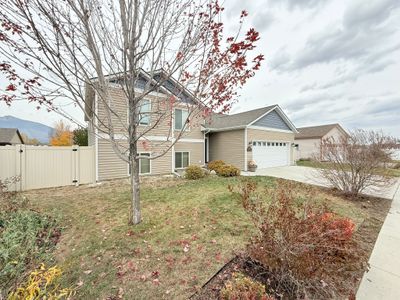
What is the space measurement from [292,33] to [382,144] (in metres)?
5.29

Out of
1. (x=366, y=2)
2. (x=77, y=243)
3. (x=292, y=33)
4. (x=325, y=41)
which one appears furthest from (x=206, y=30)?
(x=325, y=41)

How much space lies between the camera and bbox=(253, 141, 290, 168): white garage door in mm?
15346

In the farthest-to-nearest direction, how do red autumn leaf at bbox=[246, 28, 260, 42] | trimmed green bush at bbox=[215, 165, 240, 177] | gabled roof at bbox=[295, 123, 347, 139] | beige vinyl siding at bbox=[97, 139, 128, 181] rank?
gabled roof at bbox=[295, 123, 347, 139] < trimmed green bush at bbox=[215, 165, 240, 177] < beige vinyl siding at bbox=[97, 139, 128, 181] < red autumn leaf at bbox=[246, 28, 260, 42]

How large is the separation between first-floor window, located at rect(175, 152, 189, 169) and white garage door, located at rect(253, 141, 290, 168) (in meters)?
5.46

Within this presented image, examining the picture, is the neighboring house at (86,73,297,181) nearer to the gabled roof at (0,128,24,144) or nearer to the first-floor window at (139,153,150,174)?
the first-floor window at (139,153,150,174)

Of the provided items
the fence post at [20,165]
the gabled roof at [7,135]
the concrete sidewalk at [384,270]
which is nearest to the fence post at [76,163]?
the fence post at [20,165]

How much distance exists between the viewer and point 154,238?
396 cm

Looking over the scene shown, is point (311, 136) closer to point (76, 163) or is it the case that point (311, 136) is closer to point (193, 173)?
point (193, 173)

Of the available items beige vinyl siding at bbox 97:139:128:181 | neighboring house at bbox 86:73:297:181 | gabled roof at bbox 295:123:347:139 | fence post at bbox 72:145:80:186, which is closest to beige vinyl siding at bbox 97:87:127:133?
neighboring house at bbox 86:73:297:181

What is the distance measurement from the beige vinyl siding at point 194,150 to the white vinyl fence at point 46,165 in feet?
18.0

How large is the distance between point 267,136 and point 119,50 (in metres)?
14.4

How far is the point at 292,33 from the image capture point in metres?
7.55

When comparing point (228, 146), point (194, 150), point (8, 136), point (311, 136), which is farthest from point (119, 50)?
point (8, 136)

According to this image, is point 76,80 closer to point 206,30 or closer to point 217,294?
point 206,30
